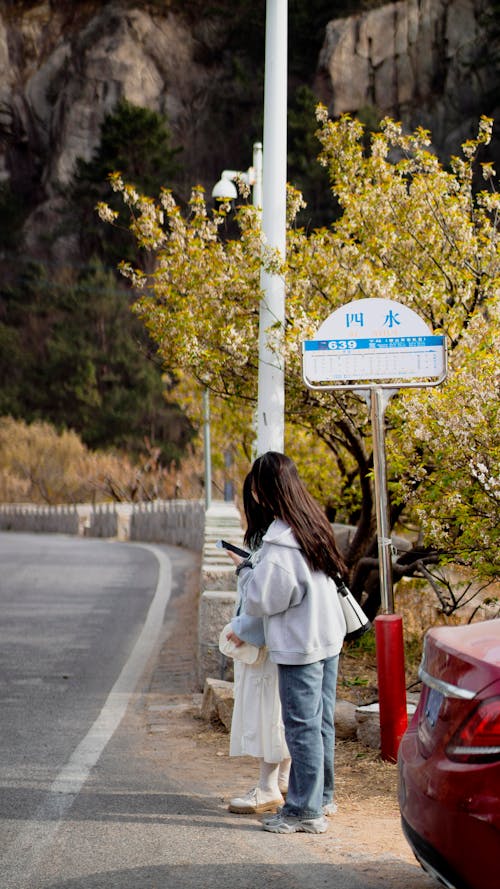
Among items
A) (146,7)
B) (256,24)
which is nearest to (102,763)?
(256,24)

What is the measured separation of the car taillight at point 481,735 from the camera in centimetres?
367

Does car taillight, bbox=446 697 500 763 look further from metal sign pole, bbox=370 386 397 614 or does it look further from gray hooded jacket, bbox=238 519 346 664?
metal sign pole, bbox=370 386 397 614

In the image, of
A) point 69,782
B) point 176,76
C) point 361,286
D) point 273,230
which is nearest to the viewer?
point 69,782

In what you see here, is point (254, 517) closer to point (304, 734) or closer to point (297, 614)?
point (297, 614)

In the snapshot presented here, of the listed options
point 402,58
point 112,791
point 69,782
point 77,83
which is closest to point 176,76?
point 77,83

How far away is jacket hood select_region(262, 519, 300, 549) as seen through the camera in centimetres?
576

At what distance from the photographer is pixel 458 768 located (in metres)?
3.76

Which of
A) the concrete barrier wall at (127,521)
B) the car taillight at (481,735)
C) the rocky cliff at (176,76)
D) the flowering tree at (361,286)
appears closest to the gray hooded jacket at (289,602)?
the car taillight at (481,735)

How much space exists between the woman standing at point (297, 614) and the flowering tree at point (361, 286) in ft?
9.18

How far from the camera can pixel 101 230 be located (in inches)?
2948

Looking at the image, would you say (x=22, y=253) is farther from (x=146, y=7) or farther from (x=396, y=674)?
(x=396, y=674)

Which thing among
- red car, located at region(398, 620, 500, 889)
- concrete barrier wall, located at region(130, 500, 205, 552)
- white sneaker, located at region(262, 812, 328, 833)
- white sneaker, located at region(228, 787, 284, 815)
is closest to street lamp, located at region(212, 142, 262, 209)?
concrete barrier wall, located at region(130, 500, 205, 552)

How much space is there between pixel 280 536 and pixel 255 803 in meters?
1.31

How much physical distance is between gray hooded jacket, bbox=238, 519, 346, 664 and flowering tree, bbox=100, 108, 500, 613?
285cm
